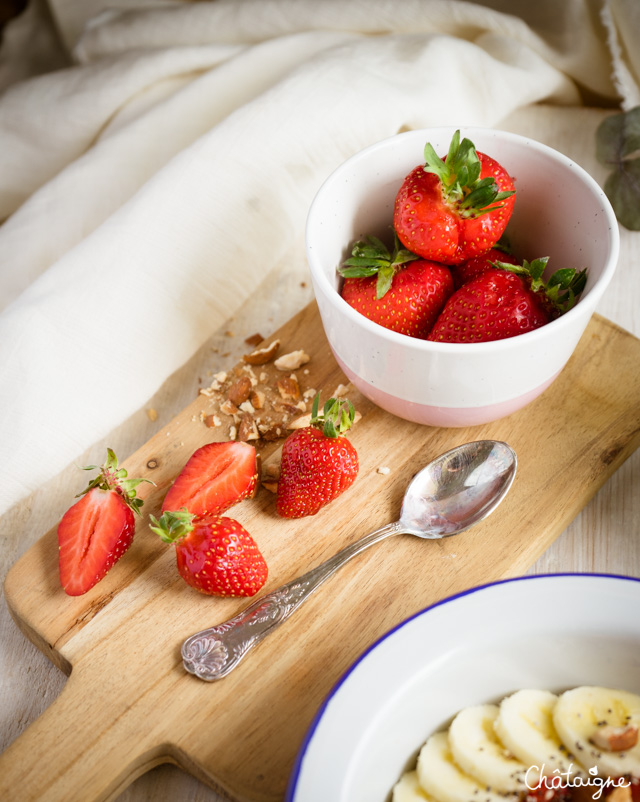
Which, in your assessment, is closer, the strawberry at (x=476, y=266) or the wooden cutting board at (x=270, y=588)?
the wooden cutting board at (x=270, y=588)

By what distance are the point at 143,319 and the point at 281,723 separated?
69cm

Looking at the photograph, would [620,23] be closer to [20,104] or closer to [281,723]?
[20,104]

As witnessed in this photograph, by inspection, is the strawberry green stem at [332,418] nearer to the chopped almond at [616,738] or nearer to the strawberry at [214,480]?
the strawberry at [214,480]

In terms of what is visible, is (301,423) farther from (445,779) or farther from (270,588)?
(445,779)

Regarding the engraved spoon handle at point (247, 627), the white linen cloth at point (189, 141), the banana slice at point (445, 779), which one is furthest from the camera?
the white linen cloth at point (189, 141)

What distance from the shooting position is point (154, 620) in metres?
0.89

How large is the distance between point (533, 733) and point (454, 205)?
629 mm

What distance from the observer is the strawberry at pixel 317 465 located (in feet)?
3.06

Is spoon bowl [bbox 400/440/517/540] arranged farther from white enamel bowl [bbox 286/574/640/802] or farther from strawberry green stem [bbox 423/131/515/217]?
strawberry green stem [bbox 423/131/515/217]

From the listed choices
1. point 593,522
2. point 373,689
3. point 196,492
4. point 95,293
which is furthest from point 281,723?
point 95,293

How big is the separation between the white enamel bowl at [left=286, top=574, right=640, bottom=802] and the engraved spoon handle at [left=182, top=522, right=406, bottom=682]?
0.17 m

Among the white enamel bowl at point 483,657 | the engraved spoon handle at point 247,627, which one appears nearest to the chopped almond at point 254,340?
the engraved spoon handle at point 247,627

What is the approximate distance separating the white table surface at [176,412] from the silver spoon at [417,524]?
0.46ft

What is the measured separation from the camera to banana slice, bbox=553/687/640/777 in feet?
2.32
